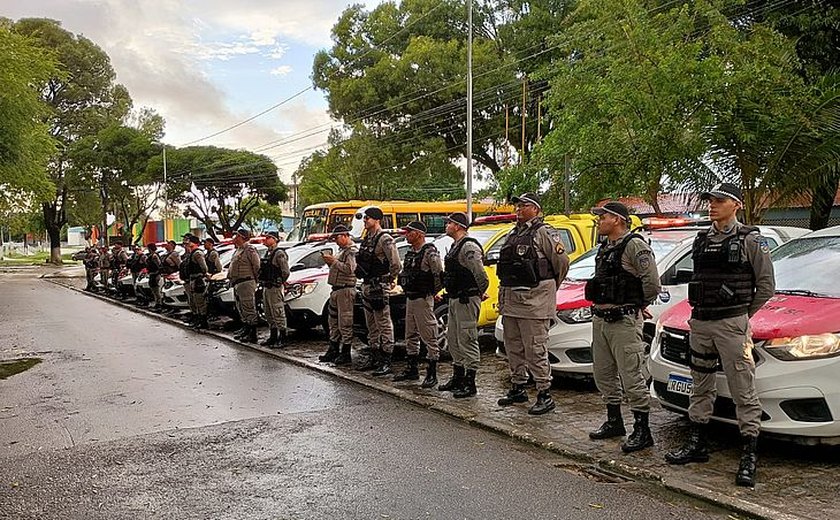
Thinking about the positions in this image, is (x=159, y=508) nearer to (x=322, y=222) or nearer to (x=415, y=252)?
(x=415, y=252)

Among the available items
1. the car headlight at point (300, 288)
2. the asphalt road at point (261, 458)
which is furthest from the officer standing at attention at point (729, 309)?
the car headlight at point (300, 288)

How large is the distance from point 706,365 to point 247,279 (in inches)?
331

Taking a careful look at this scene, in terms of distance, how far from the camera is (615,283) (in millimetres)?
5957

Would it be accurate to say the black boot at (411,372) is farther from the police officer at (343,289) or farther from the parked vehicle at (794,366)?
the parked vehicle at (794,366)

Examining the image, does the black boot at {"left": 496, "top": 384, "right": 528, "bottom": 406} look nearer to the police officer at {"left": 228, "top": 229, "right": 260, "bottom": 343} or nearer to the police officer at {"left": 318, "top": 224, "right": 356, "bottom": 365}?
the police officer at {"left": 318, "top": 224, "right": 356, "bottom": 365}

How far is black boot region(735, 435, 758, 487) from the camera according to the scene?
5004 mm

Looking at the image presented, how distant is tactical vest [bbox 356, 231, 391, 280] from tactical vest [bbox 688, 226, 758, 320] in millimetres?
4447

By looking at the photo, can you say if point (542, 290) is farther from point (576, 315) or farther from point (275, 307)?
point (275, 307)

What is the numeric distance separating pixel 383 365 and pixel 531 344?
9.07ft

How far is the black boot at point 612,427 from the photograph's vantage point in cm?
623

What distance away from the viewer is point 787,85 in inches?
505

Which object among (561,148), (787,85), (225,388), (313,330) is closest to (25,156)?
(313,330)

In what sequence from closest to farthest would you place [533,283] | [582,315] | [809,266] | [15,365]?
[809,266], [533,283], [582,315], [15,365]

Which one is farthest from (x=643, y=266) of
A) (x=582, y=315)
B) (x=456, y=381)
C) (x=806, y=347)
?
(x=456, y=381)
